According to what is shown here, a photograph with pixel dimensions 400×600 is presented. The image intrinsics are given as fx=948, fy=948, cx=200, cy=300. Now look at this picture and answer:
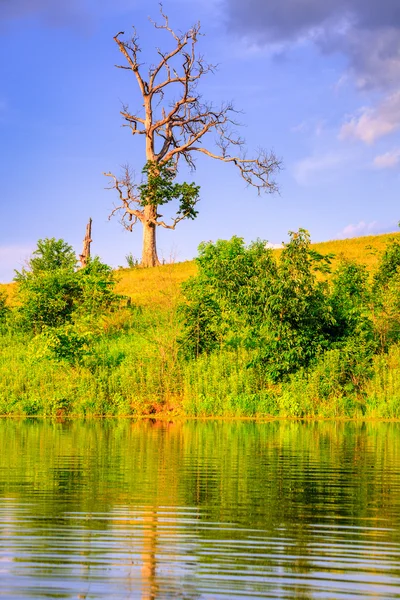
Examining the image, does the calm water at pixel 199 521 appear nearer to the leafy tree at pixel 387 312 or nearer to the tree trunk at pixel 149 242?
the leafy tree at pixel 387 312

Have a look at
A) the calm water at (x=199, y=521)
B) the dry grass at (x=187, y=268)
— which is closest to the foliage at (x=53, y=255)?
the dry grass at (x=187, y=268)

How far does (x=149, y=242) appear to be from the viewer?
61.7m

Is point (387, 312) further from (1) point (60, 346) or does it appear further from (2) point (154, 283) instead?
(2) point (154, 283)

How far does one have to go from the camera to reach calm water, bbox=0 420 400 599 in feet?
23.2

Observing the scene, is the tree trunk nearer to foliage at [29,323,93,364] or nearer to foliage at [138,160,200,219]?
foliage at [138,160,200,219]

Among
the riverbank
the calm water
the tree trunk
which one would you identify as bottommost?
the calm water

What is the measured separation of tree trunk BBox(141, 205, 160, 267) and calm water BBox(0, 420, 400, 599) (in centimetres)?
4259

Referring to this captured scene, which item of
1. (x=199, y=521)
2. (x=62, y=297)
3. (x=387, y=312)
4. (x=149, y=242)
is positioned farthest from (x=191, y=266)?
(x=199, y=521)

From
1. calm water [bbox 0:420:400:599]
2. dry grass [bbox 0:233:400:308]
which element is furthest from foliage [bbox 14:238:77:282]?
calm water [bbox 0:420:400:599]

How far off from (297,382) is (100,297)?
43.7ft

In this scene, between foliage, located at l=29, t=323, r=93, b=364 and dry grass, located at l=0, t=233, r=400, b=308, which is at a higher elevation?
dry grass, located at l=0, t=233, r=400, b=308

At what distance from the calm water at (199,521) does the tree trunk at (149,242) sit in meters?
42.6

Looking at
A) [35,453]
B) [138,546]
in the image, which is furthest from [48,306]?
[138,546]

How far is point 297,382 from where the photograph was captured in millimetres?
28828
